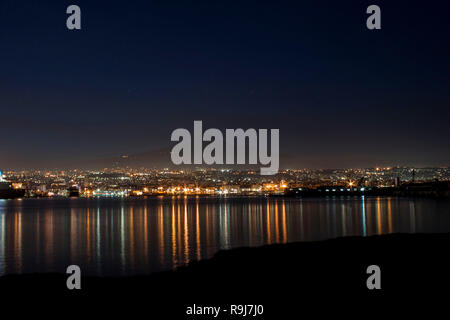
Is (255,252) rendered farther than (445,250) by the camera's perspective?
Yes
